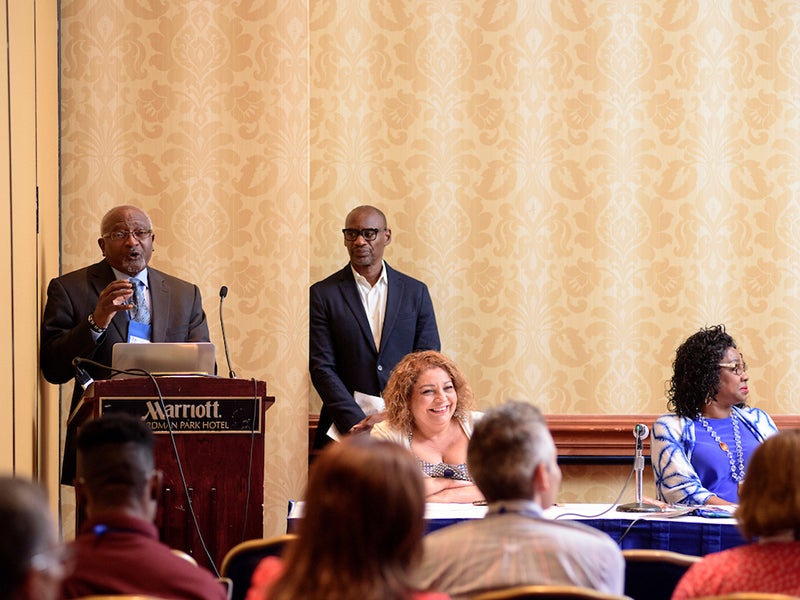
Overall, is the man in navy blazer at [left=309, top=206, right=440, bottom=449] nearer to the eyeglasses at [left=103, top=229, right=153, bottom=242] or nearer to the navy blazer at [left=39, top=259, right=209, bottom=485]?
the navy blazer at [left=39, top=259, right=209, bottom=485]

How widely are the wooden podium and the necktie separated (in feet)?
2.75

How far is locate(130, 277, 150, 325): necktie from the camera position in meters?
4.99

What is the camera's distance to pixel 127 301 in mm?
4746

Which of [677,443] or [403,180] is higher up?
[403,180]

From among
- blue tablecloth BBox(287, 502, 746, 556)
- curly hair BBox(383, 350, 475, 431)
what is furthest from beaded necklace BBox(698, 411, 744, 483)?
curly hair BBox(383, 350, 475, 431)

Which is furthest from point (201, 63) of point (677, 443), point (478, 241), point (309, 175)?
point (677, 443)

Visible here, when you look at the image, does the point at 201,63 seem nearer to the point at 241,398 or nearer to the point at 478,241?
Answer: the point at 478,241

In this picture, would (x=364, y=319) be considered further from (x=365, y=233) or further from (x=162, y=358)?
(x=162, y=358)

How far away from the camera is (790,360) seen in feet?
22.6

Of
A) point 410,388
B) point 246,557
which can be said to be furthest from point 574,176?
point 246,557

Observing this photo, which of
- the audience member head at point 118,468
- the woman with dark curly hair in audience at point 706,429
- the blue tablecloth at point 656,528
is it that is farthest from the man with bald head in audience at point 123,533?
the woman with dark curly hair in audience at point 706,429

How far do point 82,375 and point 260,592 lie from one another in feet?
8.60

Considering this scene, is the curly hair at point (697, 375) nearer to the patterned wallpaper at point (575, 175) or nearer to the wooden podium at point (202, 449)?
the patterned wallpaper at point (575, 175)

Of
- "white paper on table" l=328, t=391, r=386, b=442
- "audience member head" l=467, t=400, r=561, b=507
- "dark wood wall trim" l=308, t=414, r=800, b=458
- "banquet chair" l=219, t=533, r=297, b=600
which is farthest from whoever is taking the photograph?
"dark wood wall trim" l=308, t=414, r=800, b=458
